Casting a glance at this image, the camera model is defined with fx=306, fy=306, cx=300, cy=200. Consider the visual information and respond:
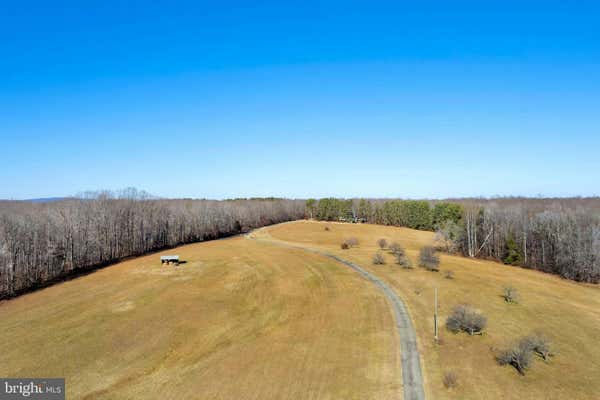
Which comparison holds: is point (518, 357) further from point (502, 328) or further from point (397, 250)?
point (397, 250)

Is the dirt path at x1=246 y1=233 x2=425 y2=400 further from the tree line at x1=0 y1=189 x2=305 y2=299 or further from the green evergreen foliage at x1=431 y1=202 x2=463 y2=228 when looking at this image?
the green evergreen foliage at x1=431 y1=202 x2=463 y2=228

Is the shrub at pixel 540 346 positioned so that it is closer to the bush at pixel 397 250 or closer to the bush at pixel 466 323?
the bush at pixel 466 323

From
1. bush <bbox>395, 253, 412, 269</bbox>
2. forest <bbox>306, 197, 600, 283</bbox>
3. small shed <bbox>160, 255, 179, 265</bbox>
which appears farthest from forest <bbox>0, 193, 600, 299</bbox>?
bush <bbox>395, 253, 412, 269</bbox>

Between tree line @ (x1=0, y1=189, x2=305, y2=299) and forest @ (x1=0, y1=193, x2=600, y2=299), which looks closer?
tree line @ (x1=0, y1=189, x2=305, y2=299)

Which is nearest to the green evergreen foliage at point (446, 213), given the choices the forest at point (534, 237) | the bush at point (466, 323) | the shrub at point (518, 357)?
the forest at point (534, 237)

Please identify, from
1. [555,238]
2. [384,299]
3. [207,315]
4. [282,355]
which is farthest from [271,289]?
[555,238]
